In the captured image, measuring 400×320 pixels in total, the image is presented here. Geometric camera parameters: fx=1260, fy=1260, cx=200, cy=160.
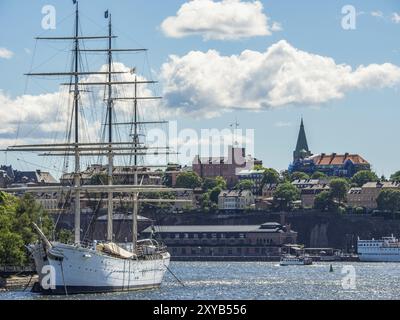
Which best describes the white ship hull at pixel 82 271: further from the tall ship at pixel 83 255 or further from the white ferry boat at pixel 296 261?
the white ferry boat at pixel 296 261

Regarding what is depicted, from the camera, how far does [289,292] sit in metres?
78.1

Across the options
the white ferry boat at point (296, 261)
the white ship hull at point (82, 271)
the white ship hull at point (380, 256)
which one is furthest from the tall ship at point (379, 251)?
the white ship hull at point (82, 271)

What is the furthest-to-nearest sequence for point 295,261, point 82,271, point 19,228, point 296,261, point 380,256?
1. point 380,256
2. point 296,261
3. point 295,261
4. point 19,228
5. point 82,271

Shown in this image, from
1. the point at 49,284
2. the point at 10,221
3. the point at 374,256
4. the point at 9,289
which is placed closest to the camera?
the point at 49,284

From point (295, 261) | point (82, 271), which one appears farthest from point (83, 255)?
point (295, 261)

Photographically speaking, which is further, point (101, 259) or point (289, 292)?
point (289, 292)

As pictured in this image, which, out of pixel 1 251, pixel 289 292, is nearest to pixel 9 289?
pixel 1 251

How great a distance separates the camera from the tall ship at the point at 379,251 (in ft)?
580

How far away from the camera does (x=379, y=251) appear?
177875 mm

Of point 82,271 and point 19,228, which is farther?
point 19,228

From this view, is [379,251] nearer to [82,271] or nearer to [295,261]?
[295,261]
